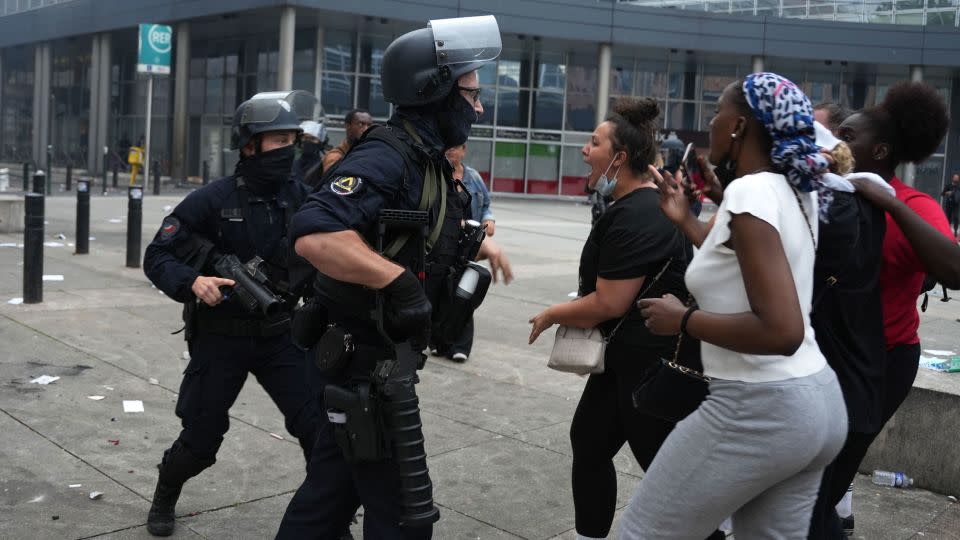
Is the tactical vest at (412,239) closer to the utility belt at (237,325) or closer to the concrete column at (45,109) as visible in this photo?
the utility belt at (237,325)

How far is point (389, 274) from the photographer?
8.89ft

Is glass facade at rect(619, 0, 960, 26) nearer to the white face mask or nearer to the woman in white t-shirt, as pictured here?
the white face mask

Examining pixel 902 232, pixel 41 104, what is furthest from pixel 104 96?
pixel 902 232

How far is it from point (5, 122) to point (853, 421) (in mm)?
52418

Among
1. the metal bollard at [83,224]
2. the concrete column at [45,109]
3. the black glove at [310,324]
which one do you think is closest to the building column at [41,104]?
the concrete column at [45,109]

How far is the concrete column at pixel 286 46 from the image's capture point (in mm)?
28312

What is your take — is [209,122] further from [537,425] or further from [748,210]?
[748,210]

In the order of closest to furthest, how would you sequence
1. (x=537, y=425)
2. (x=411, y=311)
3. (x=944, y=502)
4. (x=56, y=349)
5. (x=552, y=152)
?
(x=411, y=311)
(x=944, y=502)
(x=537, y=425)
(x=56, y=349)
(x=552, y=152)

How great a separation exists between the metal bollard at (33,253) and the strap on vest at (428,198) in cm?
690

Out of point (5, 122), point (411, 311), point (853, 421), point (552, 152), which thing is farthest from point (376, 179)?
point (5, 122)

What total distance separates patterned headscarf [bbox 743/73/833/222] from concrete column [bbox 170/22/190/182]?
32454 mm

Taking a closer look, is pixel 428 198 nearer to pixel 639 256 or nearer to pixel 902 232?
pixel 639 256

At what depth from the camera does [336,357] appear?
2.92 meters

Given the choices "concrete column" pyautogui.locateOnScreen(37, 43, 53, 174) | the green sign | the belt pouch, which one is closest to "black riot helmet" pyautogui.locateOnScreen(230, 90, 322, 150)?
the belt pouch
